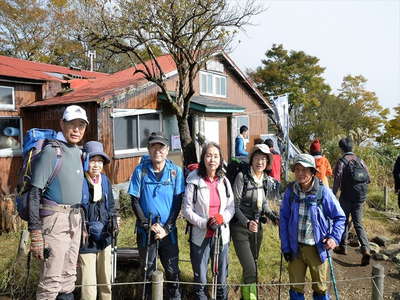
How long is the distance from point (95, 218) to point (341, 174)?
405 centimetres

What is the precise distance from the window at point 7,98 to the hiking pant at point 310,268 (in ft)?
30.9

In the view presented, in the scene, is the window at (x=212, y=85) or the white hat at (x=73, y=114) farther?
the window at (x=212, y=85)

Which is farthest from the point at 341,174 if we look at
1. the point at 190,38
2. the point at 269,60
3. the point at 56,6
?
the point at 269,60

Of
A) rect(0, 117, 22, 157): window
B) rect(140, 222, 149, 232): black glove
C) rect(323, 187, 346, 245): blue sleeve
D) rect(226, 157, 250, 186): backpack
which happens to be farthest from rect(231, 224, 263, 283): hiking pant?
rect(0, 117, 22, 157): window

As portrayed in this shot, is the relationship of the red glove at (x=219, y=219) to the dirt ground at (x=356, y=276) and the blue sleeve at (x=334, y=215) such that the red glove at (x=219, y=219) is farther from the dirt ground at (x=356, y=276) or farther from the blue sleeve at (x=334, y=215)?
the dirt ground at (x=356, y=276)

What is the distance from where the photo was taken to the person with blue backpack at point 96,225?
3299 millimetres

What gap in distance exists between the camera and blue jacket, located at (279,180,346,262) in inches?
124

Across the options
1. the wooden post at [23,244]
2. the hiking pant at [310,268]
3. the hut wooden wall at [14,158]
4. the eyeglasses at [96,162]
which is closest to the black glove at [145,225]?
the eyeglasses at [96,162]

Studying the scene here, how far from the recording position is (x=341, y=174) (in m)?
5.45

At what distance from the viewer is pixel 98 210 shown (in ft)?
11.1

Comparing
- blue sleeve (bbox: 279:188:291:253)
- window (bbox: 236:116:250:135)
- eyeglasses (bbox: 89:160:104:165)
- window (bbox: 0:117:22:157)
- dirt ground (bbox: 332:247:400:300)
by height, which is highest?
window (bbox: 236:116:250:135)

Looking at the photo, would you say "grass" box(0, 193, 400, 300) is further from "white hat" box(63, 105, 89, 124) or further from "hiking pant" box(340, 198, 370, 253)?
"white hat" box(63, 105, 89, 124)

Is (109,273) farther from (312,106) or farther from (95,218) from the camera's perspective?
(312,106)

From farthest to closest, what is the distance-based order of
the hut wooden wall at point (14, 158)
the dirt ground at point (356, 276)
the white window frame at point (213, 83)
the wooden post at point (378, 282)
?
the white window frame at point (213, 83)
the hut wooden wall at point (14, 158)
the dirt ground at point (356, 276)
the wooden post at point (378, 282)
